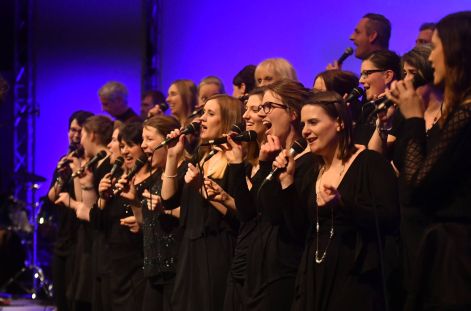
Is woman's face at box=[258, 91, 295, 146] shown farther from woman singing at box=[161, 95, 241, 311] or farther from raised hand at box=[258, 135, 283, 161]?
woman singing at box=[161, 95, 241, 311]

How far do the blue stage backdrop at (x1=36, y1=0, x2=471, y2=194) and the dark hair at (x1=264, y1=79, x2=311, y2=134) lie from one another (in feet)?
9.29

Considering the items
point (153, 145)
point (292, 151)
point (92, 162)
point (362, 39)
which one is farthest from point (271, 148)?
point (92, 162)

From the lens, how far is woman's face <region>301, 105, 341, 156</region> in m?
4.16

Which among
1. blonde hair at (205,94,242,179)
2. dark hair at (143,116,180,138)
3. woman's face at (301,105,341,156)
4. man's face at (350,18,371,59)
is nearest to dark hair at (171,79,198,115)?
dark hair at (143,116,180,138)

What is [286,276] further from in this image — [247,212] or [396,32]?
[396,32]

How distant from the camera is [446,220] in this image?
3.48m

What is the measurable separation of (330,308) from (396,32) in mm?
4015

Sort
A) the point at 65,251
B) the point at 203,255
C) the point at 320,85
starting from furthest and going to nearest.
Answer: the point at 65,251 < the point at 320,85 < the point at 203,255

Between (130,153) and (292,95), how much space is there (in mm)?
1942

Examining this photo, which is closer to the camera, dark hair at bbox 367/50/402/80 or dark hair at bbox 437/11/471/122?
dark hair at bbox 437/11/471/122

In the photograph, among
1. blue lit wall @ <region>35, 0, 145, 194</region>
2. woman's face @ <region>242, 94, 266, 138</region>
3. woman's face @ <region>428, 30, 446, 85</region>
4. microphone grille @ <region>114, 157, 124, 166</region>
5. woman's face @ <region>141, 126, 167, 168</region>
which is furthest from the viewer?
blue lit wall @ <region>35, 0, 145, 194</region>

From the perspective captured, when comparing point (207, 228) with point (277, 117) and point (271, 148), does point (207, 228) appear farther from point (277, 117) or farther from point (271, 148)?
point (271, 148)

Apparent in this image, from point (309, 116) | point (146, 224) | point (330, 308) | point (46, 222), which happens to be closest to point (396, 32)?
point (146, 224)

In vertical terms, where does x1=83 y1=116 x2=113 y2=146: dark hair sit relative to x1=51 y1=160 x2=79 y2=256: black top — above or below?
above
